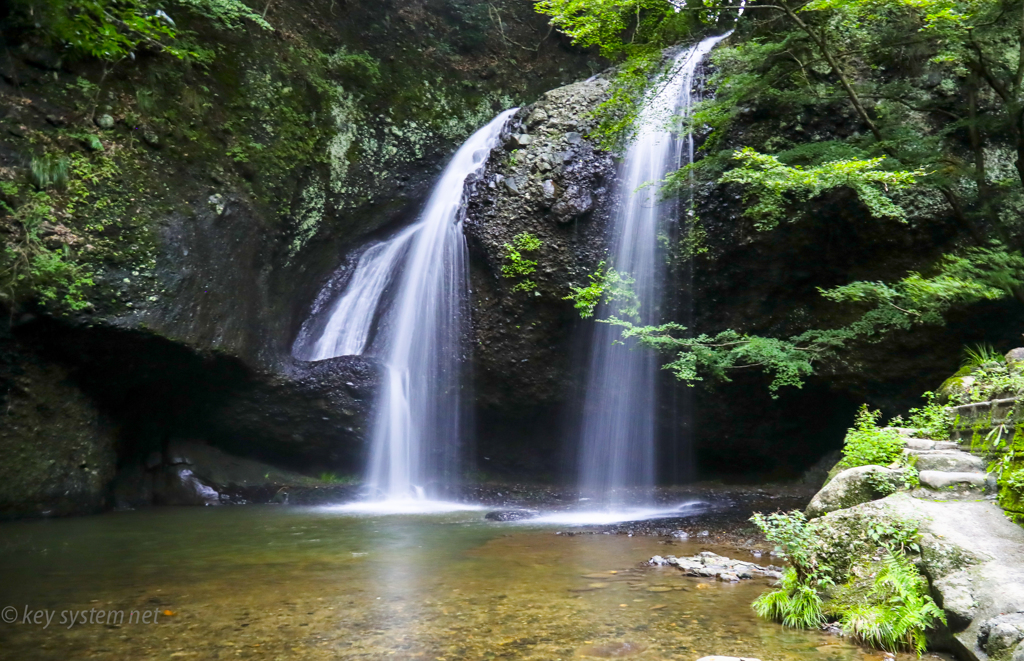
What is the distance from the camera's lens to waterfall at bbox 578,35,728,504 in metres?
11.3

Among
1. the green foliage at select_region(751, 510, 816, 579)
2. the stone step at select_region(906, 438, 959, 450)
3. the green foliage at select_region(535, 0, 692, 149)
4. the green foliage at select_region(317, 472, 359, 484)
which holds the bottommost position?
the green foliage at select_region(317, 472, 359, 484)

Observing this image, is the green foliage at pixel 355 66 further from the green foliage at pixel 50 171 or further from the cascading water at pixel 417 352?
the green foliage at pixel 50 171

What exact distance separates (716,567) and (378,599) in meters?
2.87

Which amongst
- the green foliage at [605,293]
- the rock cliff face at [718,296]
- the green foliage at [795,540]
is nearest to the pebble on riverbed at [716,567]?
the green foliage at [795,540]

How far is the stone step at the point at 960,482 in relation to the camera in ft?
14.3

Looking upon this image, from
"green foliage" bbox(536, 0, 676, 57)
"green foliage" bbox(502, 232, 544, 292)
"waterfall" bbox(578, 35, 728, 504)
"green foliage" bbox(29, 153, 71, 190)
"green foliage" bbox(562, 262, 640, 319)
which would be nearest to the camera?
"green foliage" bbox(536, 0, 676, 57)

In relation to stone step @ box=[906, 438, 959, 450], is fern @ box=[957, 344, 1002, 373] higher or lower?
higher

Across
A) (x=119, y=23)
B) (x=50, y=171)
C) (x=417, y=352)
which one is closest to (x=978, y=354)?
(x=417, y=352)

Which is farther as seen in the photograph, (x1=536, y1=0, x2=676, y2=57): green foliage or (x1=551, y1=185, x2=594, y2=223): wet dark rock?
(x1=551, y1=185, x2=594, y2=223): wet dark rock

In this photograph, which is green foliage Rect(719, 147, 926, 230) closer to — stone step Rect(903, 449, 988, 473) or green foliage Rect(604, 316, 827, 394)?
green foliage Rect(604, 316, 827, 394)

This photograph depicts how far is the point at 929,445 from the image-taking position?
549cm

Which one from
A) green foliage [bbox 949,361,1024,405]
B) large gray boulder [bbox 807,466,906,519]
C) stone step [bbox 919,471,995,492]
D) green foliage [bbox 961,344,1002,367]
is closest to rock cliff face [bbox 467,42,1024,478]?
green foliage [bbox 961,344,1002,367]

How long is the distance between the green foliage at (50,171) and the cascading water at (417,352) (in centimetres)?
517

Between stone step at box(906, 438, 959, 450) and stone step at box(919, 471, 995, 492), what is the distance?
3.07ft
